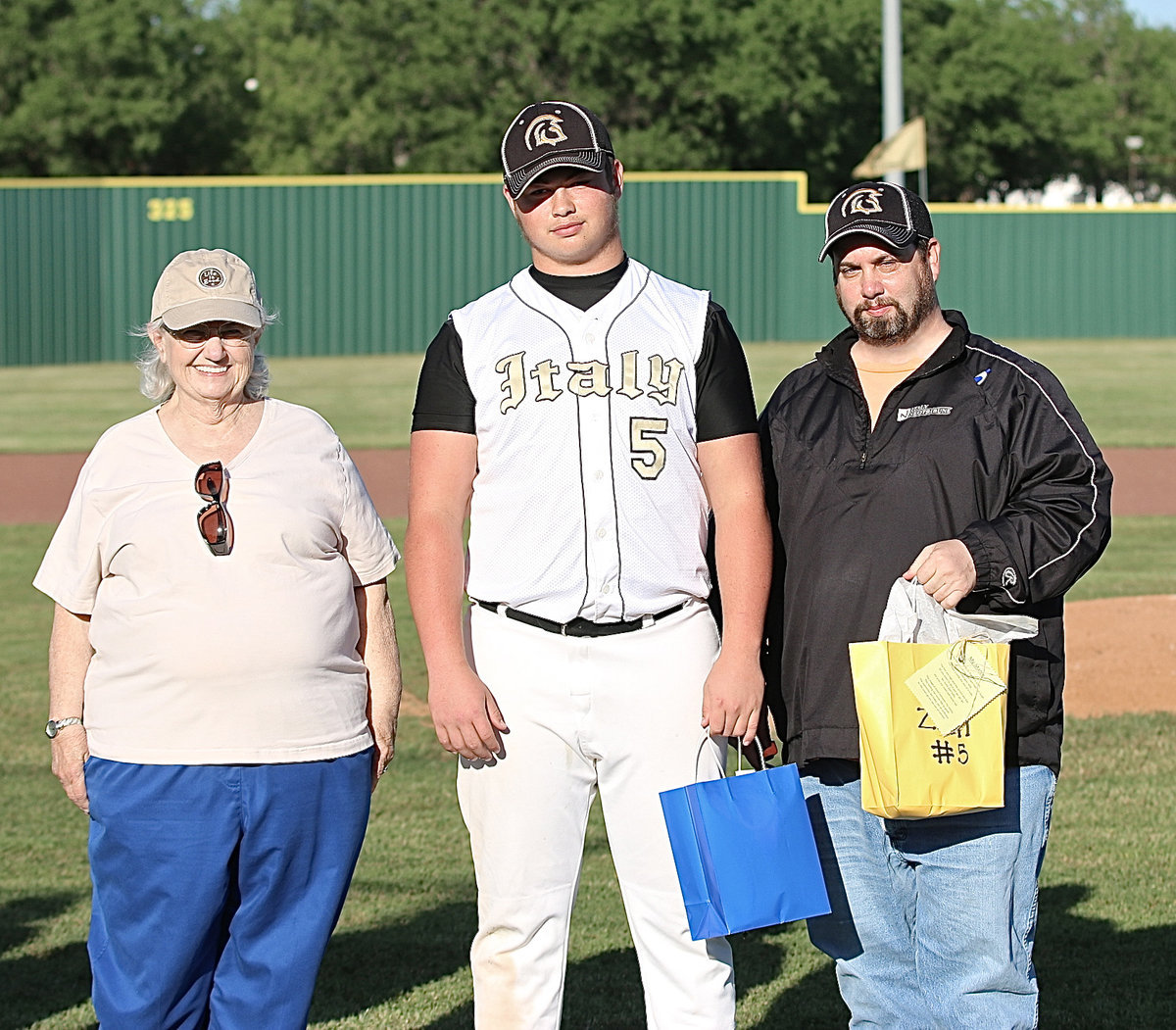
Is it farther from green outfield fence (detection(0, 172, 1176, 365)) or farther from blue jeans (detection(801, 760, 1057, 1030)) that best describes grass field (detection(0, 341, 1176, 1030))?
green outfield fence (detection(0, 172, 1176, 365))

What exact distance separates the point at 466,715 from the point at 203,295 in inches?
36.8

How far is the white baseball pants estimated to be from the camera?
316 cm

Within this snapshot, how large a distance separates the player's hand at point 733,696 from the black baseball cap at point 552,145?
0.98 meters

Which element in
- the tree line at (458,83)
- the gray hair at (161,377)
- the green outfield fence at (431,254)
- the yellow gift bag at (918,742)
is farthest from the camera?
the tree line at (458,83)

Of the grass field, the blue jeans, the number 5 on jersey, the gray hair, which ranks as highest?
the gray hair

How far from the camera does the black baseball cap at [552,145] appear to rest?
3.20m

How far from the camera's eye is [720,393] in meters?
3.21

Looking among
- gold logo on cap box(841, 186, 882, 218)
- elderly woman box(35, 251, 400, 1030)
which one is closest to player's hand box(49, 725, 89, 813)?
elderly woman box(35, 251, 400, 1030)

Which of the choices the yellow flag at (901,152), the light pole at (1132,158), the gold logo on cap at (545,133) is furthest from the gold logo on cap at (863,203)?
the light pole at (1132,158)

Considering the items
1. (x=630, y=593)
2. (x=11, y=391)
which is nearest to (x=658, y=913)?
(x=630, y=593)

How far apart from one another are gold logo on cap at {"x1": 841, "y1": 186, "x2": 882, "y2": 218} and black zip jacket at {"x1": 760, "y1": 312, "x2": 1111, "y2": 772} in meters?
0.30

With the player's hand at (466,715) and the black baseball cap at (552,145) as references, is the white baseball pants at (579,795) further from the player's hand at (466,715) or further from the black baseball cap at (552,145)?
the black baseball cap at (552,145)

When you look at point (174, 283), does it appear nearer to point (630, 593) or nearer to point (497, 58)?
point (630, 593)

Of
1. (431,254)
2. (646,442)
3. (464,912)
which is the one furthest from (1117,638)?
(431,254)
